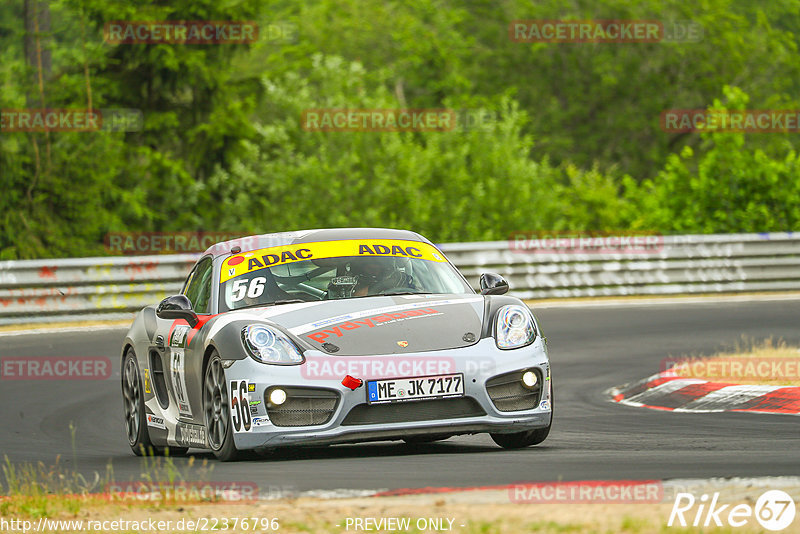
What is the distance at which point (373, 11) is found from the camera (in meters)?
56.7

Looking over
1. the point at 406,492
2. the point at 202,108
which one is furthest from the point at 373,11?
the point at 406,492

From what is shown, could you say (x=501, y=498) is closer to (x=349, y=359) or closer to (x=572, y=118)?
(x=349, y=359)

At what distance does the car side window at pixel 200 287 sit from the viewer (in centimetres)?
886

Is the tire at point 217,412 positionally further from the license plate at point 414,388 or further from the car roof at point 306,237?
the car roof at point 306,237

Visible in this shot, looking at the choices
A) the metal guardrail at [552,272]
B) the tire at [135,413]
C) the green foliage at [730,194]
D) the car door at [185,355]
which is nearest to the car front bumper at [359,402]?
the car door at [185,355]

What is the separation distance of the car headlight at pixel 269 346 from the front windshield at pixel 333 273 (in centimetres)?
67

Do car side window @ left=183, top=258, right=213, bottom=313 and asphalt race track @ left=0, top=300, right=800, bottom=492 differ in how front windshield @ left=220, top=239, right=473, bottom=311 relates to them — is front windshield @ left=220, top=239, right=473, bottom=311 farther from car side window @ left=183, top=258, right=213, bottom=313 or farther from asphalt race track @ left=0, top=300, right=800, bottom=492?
asphalt race track @ left=0, top=300, right=800, bottom=492

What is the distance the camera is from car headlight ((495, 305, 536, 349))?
7.91m

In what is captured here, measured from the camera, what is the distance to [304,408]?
752cm

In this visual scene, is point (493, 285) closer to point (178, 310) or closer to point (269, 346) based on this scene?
point (269, 346)

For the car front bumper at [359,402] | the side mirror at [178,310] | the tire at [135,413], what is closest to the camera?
the car front bumper at [359,402]

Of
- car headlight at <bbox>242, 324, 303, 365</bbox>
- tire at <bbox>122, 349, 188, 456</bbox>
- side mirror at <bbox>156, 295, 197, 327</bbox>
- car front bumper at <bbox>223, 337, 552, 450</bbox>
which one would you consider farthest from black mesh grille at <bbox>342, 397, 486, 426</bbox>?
tire at <bbox>122, 349, 188, 456</bbox>

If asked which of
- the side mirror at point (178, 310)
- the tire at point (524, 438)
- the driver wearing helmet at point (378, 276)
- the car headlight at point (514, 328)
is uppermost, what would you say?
the driver wearing helmet at point (378, 276)

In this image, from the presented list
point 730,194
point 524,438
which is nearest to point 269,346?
point 524,438
